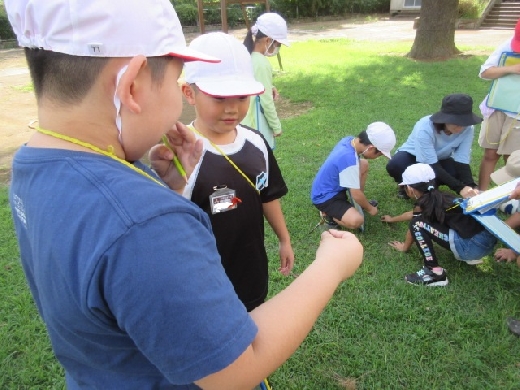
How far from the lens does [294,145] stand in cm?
564

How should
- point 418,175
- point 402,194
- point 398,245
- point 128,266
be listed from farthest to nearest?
point 402,194, point 398,245, point 418,175, point 128,266

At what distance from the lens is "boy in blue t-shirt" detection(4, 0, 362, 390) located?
2.05ft

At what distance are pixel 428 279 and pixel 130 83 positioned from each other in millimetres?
2880

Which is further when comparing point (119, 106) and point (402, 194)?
point (402, 194)

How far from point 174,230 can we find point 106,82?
11.1 inches

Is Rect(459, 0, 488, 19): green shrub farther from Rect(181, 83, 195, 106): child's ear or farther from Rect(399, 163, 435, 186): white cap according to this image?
Rect(181, 83, 195, 106): child's ear

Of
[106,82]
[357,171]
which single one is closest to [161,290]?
[106,82]

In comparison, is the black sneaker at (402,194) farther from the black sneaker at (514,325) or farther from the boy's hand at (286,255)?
the boy's hand at (286,255)

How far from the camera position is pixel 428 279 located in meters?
3.07

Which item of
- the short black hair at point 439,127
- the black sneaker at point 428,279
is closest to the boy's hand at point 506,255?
the black sneaker at point 428,279

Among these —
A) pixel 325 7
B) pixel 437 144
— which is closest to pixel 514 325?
pixel 437 144

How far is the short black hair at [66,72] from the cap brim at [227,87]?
0.99 meters

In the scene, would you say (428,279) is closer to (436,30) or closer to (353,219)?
(353,219)

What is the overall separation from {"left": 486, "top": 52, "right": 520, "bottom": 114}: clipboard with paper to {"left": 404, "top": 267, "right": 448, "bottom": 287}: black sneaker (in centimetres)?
185
